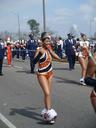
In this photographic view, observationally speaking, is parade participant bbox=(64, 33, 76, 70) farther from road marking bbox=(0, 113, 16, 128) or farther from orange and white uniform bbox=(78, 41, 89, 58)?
road marking bbox=(0, 113, 16, 128)

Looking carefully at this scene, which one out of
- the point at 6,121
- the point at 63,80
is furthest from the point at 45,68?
the point at 63,80

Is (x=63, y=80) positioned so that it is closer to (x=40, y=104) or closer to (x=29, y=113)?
(x=40, y=104)

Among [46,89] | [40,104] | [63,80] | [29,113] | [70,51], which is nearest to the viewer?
[46,89]

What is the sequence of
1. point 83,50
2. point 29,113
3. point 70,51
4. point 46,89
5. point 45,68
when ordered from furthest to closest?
point 70,51
point 83,50
point 29,113
point 45,68
point 46,89

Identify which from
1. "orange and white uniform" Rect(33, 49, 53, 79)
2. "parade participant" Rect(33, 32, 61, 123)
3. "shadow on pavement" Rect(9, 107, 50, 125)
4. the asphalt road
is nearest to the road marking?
the asphalt road

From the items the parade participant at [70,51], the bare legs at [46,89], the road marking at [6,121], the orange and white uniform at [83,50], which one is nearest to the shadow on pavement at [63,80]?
the orange and white uniform at [83,50]

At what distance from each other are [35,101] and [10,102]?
2.22ft

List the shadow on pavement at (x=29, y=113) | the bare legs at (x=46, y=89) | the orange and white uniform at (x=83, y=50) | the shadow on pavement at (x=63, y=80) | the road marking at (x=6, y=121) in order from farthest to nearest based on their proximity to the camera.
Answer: the shadow on pavement at (x=63, y=80)
the orange and white uniform at (x=83, y=50)
the shadow on pavement at (x=29, y=113)
the bare legs at (x=46, y=89)
the road marking at (x=6, y=121)

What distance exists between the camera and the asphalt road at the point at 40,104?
31.9ft

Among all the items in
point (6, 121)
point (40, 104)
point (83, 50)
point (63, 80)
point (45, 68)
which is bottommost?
point (63, 80)

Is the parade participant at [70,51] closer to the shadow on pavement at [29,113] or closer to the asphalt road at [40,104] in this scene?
the asphalt road at [40,104]

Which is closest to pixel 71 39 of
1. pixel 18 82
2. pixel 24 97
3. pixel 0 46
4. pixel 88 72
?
pixel 0 46

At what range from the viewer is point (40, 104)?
12.2 metres

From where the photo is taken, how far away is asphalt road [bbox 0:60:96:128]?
31.9 ft
